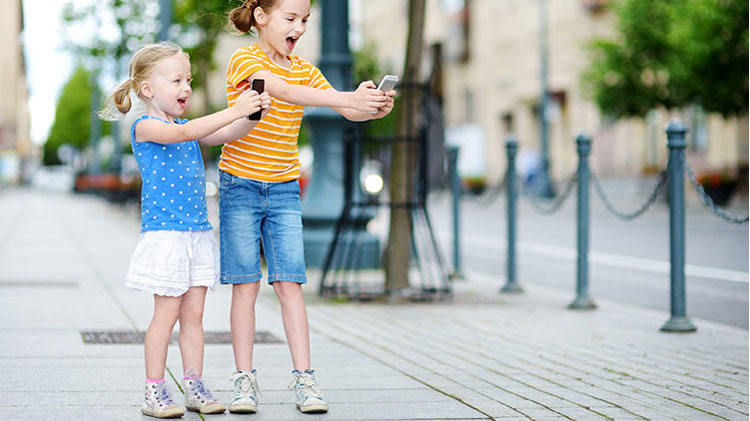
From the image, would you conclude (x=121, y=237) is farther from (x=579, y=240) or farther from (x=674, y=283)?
(x=674, y=283)

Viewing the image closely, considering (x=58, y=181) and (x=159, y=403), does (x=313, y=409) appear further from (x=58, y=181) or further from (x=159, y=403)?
(x=58, y=181)

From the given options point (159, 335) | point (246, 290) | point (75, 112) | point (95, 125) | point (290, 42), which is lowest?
point (159, 335)

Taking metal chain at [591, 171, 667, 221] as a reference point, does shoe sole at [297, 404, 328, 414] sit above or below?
below

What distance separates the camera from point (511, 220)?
34.1ft

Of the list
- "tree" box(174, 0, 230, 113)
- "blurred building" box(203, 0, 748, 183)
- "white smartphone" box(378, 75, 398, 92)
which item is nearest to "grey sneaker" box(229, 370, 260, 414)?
"white smartphone" box(378, 75, 398, 92)

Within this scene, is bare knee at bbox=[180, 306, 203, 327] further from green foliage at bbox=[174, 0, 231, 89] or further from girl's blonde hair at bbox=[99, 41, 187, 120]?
green foliage at bbox=[174, 0, 231, 89]

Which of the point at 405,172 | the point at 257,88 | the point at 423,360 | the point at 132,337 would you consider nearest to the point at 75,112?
the point at 405,172

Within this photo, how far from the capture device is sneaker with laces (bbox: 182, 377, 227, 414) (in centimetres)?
466

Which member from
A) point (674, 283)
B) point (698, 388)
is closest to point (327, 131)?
point (674, 283)

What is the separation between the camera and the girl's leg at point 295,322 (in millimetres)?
4812

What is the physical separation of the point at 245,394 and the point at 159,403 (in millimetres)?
341

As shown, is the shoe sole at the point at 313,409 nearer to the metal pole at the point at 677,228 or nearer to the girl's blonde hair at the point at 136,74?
the girl's blonde hair at the point at 136,74

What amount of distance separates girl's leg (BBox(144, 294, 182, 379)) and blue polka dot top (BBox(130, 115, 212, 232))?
0.30m

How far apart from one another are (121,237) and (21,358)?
12.4 metres
